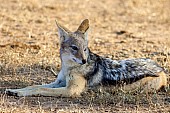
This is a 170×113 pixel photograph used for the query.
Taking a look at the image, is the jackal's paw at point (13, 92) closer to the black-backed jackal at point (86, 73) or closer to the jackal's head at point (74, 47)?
the black-backed jackal at point (86, 73)

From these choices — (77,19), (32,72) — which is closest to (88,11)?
(77,19)

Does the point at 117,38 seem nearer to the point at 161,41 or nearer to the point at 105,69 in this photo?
the point at 161,41

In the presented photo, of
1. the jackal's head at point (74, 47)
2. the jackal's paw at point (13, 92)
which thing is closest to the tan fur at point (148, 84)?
the jackal's head at point (74, 47)

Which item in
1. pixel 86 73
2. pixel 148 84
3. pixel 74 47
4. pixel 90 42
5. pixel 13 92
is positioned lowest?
pixel 13 92

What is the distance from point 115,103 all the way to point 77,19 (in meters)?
7.79

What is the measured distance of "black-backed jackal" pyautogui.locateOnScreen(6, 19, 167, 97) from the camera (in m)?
7.93

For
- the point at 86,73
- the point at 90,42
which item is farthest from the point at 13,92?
the point at 90,42

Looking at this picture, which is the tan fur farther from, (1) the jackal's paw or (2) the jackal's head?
(1) the jackal's paw

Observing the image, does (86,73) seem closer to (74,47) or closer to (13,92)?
(74,47)

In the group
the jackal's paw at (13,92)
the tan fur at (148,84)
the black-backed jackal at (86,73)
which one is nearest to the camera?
the jackal's paw at (13,92)

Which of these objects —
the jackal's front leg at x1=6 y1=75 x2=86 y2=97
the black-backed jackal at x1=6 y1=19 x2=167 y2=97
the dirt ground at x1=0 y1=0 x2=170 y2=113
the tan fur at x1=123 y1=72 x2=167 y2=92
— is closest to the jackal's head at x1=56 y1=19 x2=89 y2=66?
the black-backed jackal at x1=6 y1=19 x2=167 y2=97

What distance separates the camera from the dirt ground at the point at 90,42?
24.9ft

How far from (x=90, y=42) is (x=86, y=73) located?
170 inches

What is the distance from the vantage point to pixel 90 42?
1236cm
